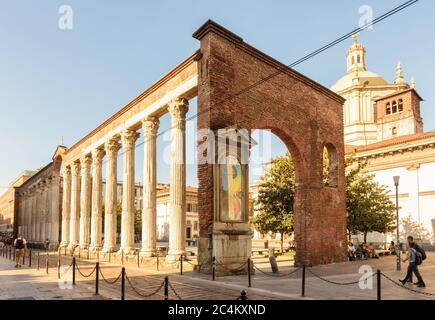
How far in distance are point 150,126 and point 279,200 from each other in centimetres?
1169

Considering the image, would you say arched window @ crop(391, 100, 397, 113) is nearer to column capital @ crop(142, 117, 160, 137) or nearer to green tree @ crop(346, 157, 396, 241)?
green tree @ crop(346, 157, 396, 241)

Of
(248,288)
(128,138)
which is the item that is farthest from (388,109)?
(248,288)

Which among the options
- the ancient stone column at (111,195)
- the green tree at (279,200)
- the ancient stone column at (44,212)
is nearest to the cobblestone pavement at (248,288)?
the ancient stone column at (111,195)

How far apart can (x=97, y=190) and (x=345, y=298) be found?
25.3m

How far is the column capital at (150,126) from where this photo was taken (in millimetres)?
23172

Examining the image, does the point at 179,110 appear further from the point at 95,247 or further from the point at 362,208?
the point at 362,208

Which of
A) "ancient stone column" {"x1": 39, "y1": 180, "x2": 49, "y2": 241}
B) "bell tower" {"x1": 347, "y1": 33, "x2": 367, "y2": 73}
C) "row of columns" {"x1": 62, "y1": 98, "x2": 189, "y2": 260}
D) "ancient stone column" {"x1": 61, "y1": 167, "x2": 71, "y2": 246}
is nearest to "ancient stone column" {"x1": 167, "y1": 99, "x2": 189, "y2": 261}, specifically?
"row of columns" {"x1": 62, "y1": 98, "x2": 189, "y2": 260}

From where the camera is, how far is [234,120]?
16.5 meters

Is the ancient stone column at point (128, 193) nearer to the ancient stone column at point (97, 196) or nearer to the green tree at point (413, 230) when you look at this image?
the ancient stone column at point (97, 196)

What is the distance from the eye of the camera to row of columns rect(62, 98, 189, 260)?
1956 cm
